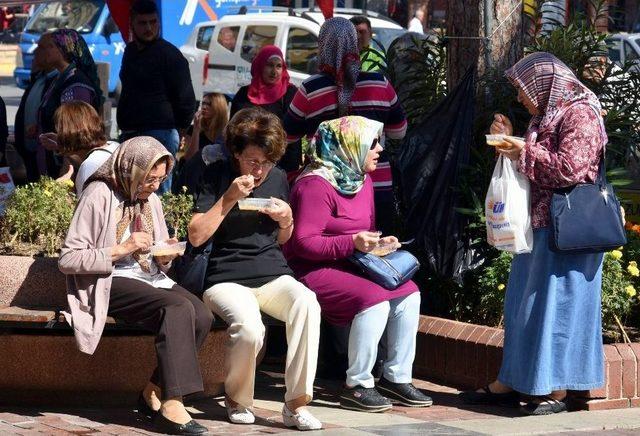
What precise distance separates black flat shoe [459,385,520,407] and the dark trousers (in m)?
1.51

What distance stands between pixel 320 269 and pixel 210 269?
580 mm

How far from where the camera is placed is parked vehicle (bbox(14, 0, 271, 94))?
24750 mm

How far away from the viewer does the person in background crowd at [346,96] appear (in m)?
7.49

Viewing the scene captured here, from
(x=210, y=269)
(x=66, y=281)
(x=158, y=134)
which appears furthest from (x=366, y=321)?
(x=158, y=134)

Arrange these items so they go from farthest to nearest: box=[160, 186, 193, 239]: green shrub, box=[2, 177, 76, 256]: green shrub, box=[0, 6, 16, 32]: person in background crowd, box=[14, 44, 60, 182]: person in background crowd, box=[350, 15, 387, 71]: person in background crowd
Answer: box=[0, 6, 16, 32]: person in background crowd
box=[14, 44, 60, 182]: person in background crowd
box=[350, 15, 387, 71]: person in background crowd
box=[160, 186, 193, 239]: green shrub
box=[2, 177, 76, 256]: green shrub

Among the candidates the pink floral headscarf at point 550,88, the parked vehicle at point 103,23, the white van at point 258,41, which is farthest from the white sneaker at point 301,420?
the parked vehicle at point 103,23

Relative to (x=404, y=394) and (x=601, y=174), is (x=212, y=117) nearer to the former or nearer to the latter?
(x=404, y=394)

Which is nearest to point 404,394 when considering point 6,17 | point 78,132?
point 78,132

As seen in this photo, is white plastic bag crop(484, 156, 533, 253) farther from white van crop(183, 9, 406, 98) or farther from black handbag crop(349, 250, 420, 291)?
white van crop(183, 9, 406, 98)

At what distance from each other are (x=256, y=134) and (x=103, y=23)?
21.1m

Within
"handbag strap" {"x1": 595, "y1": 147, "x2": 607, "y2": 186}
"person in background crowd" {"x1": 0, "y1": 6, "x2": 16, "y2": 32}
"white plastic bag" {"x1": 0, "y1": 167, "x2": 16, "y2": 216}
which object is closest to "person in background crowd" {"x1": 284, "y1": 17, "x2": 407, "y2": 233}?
"handbag strap" {"x1": 595, "y1": 147, "x2": 607, "y2": 186}

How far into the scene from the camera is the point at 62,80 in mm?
9547

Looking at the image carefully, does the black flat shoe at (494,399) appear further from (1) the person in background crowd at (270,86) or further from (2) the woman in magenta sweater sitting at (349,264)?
(1) the person in background crowd at (270,86)

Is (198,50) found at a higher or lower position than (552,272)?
higher
